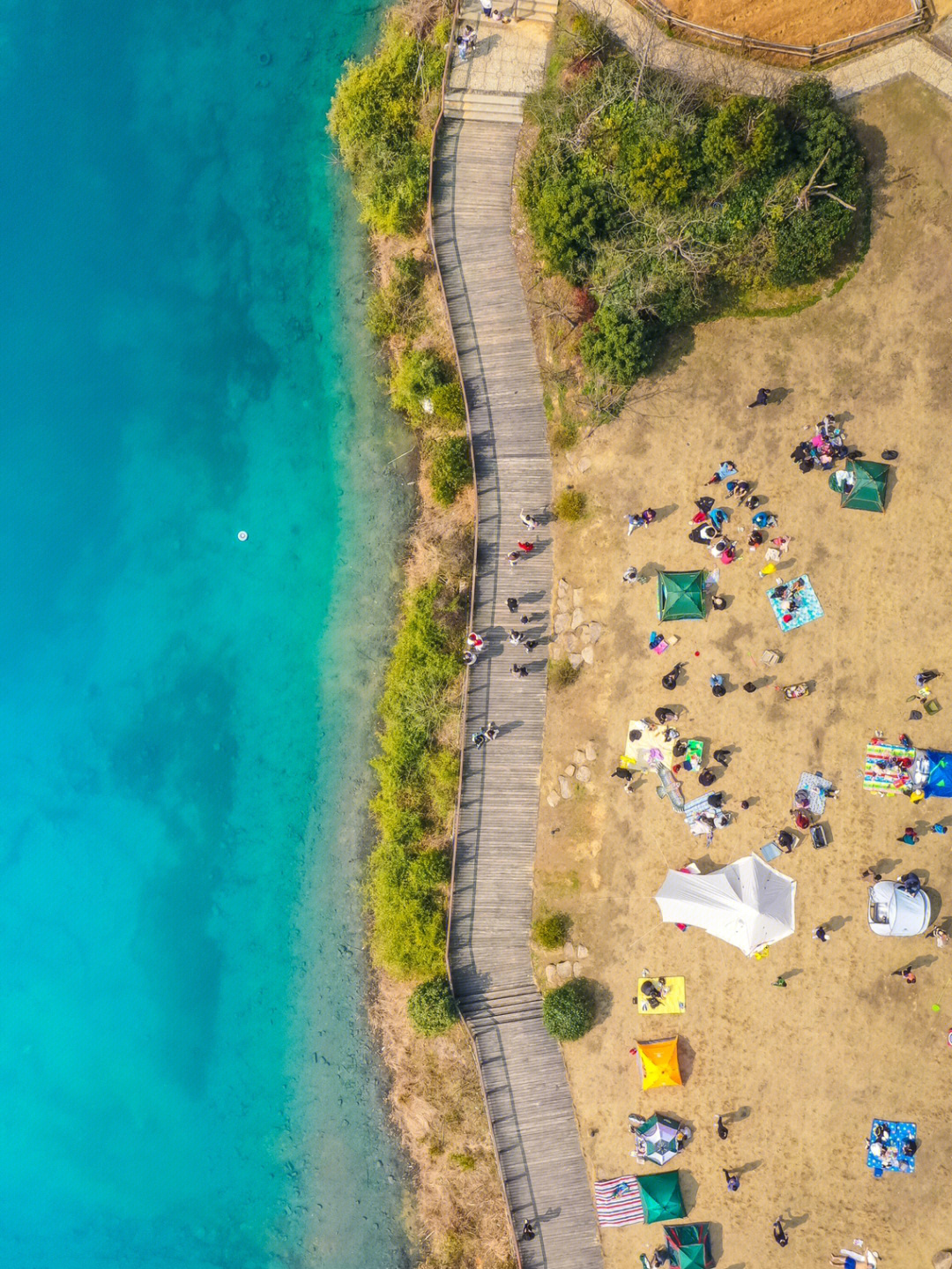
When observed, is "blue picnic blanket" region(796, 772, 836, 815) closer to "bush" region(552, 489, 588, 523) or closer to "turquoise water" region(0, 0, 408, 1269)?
"bush" region(552, 489, 588, 523)

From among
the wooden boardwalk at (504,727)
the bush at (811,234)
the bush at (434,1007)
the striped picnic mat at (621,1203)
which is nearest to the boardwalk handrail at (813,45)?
the bush at (811,234)

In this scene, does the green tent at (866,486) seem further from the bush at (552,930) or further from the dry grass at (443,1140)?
the dry grass at (443,1140)

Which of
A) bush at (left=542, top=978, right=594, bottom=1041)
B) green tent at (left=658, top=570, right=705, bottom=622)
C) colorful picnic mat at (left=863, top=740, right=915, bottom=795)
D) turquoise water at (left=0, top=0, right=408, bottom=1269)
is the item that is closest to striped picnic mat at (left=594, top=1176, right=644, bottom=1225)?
bush at (left=542, top=978, right=594, bottom=1041)

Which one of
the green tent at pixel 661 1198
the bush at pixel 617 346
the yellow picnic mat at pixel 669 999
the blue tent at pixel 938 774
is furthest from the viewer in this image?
the yellow picnic mat at pixel 669 999

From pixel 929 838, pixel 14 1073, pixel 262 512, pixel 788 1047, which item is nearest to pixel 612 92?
pixel 262 512

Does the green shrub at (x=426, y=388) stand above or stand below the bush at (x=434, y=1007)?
Result: above

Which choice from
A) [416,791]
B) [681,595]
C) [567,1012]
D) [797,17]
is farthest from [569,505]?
[797,17]
